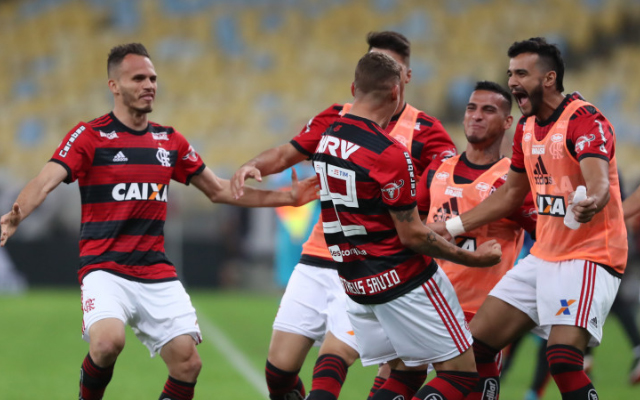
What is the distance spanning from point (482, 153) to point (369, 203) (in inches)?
61.1

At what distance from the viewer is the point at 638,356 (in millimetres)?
8805

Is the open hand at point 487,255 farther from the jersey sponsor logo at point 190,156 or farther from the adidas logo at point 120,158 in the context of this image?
the adidas logo at point 120,158

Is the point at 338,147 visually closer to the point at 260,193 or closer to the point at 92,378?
the point at 260,193

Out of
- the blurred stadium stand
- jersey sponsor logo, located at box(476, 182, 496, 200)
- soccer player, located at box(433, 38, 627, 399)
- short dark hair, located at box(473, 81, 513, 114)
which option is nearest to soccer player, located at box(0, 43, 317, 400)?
soccer player, located at box(433, 38, 627, 399)

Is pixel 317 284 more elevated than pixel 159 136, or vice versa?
pixel 159 136

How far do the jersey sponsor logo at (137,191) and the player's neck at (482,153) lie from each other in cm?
202

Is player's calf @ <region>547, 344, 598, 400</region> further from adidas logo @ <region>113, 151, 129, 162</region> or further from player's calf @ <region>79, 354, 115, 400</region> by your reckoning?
adidas logo @ <region>113, 151, 129, 162</region>

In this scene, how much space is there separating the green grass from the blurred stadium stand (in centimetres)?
590

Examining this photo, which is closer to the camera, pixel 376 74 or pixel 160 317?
pixel 376 74

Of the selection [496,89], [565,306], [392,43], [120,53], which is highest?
[392,43]

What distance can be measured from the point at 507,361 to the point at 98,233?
4.59 meters

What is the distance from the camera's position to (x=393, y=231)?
4738mm

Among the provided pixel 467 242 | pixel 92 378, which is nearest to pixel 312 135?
pixel 467 242

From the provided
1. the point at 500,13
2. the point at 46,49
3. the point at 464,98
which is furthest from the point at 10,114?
the point at 500,13
